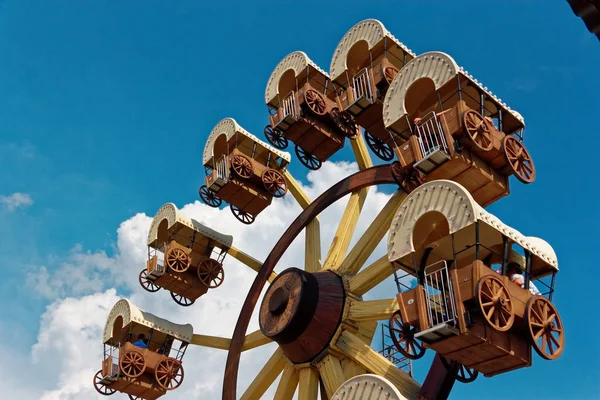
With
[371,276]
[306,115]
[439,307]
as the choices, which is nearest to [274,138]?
[306,115]

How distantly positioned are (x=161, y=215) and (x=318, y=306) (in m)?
6.51

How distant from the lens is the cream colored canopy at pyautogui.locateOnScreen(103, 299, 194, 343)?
17.0 meters

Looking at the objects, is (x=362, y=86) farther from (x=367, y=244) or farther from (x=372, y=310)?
(x=372, y=310)

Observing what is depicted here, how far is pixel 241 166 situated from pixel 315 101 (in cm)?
263

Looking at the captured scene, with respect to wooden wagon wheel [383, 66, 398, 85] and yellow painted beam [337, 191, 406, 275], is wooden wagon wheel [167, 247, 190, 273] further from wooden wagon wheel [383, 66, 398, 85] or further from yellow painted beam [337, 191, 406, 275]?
wooden wagon wheel [383, 66, 398, 85]

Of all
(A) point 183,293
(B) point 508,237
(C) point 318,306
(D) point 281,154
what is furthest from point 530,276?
(A) point 183,293

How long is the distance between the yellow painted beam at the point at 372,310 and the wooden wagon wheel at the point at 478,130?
3.14 m

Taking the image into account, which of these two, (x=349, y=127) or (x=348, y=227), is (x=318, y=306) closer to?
(x=348, y=227)

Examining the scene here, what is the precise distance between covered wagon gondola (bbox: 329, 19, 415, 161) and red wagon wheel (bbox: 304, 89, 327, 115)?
417 millimetres

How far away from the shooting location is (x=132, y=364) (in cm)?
1650

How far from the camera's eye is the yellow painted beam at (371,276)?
13641 mm

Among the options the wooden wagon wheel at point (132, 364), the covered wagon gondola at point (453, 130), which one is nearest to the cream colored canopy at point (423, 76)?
the covered wagon gondola at point (453, 130)

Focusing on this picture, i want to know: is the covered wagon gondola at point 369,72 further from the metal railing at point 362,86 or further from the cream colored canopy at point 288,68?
the cream colored canopy at point 288,68

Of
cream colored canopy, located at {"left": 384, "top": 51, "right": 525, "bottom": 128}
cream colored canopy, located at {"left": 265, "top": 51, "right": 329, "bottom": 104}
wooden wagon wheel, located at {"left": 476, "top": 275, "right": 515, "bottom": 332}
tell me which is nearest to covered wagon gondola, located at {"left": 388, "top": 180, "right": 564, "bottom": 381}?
wooden wagon wheel, located at {"left": 476, "top": 275, "right": 515, "bottom": 332}
